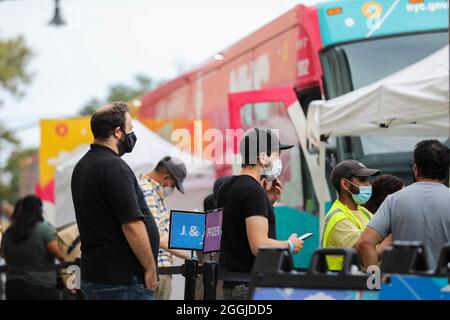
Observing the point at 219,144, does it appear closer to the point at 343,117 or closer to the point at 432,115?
the point at 343,117

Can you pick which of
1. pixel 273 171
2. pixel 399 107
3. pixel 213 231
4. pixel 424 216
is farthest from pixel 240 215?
pixel 399 107

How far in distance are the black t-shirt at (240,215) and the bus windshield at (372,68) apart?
15.7 feet

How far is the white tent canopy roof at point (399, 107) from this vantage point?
327 inches

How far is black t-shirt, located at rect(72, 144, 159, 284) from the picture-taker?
5840 mm

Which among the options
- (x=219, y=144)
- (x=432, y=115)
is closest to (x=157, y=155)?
(x=219, y=144)

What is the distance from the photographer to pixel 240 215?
239 inches

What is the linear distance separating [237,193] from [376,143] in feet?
17.3

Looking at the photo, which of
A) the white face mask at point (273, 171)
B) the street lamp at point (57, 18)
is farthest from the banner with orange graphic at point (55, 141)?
the white face mask at point (273, 171)

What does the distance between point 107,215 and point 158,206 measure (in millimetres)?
2851

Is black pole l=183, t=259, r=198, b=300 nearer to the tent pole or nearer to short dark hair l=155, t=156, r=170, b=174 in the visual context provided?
short dark hair l=155, t=156, r=170, b=174

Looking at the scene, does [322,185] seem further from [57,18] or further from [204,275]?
[57,18]

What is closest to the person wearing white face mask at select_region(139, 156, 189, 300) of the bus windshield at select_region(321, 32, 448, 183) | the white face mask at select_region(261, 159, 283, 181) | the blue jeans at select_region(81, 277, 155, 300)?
the white face mask at select_region(261, 159, 283, 181)

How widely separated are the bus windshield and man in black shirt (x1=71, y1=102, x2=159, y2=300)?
518 centimetres
